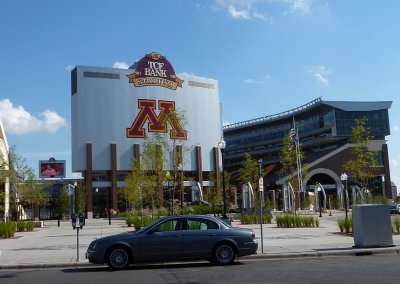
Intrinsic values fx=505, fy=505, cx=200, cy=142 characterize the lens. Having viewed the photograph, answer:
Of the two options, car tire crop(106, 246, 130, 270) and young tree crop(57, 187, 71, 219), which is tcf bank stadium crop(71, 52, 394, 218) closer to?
young tree crop(57, 187, 71, 219)

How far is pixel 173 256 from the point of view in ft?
46.9

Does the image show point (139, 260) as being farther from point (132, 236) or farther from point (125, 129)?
point (125, 129)

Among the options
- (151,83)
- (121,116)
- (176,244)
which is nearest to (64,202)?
(121,116)

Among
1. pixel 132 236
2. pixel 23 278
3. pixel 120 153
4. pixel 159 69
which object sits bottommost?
pixel 23 278

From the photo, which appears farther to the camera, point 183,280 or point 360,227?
point 360,227

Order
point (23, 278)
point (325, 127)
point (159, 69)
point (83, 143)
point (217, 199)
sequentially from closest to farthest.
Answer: point (23, 278), point (217, 199), point (83, 143), point (159, 69), point (325, 127)

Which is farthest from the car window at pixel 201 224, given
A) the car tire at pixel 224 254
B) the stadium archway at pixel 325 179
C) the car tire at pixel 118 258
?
the stadium archway at pixel 325 179

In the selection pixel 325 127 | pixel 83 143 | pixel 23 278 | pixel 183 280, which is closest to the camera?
pixel 183 280

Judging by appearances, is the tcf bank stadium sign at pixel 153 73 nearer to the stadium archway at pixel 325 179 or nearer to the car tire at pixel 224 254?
the stadium archway at pixel 325 179

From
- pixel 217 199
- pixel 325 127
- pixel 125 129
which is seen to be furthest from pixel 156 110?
pixel 325 127

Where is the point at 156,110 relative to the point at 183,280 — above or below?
above

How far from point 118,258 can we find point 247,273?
3864mm

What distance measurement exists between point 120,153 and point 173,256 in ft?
240

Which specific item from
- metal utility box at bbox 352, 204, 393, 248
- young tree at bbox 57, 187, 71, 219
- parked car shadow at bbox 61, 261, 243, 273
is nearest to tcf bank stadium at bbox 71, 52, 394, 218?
young tree at bbox 57, 187, 71, 219
